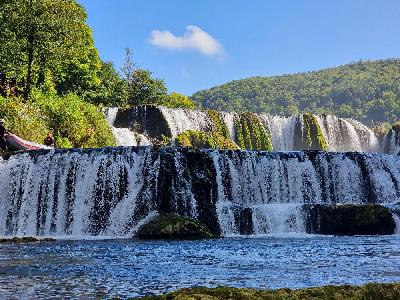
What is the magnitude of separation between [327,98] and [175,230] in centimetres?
17581

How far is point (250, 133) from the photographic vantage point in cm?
5691

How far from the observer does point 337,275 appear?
10.8 m

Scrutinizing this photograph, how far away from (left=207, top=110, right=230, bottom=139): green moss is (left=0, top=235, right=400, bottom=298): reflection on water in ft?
119

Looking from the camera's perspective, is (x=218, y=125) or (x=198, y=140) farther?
(x=218, y=125)

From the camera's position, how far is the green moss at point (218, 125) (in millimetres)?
53969

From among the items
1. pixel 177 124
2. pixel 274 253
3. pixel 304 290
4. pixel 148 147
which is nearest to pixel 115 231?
pixel 148 147

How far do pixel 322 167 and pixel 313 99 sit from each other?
166673 millimetres

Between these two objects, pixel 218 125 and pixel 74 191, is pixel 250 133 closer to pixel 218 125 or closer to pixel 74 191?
pixel 218 125

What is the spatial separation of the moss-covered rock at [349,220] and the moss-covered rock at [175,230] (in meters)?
5.26

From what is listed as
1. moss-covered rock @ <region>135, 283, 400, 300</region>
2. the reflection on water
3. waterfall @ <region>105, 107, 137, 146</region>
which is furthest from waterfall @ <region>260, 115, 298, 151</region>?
moss-covered rock @ <region>135, 283, 400, 300</region>

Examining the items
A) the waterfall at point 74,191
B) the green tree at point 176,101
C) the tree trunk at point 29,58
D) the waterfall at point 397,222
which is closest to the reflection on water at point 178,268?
the waterfall at point 397,222

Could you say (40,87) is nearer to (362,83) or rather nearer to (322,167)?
(322,167)

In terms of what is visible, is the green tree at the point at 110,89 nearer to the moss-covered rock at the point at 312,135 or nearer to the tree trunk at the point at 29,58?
the tree trunk at the point at 29,58

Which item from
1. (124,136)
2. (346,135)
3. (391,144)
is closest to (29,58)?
(124,136)
